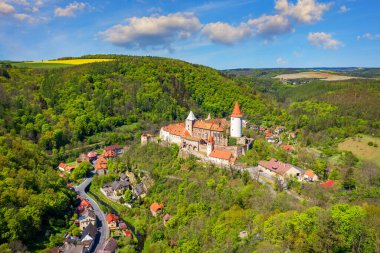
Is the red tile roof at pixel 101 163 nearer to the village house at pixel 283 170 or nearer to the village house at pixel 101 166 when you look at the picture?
the village house at pixel 101 166

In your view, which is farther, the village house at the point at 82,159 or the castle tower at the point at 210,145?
the village house at the point at 82,159

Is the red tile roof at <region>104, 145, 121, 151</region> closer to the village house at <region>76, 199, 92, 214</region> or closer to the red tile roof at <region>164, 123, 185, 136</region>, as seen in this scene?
the red tile roof at <region>164, 123, 185, 136</region>

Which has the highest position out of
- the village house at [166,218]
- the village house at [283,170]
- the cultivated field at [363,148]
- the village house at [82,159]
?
the village house at [283,170]

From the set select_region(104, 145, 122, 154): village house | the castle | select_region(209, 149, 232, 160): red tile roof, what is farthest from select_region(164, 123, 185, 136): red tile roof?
select_region(104, 145, 122, 154): village house

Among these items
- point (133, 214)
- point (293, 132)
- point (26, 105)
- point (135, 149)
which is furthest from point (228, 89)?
point (133, 214)

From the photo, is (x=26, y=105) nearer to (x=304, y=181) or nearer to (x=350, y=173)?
(x=304, y=181)

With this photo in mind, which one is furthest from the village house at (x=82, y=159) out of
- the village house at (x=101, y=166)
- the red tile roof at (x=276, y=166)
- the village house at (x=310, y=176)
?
the village house at (x=310, y=176)

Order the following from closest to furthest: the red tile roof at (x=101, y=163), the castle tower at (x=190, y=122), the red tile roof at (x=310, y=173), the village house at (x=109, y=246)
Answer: the village house at (x=109, y=246) → the red tile roof at (x=310, y=173) → the castle tower at (x=190, y=122) → the red tile roof at (x=101, y=163)
